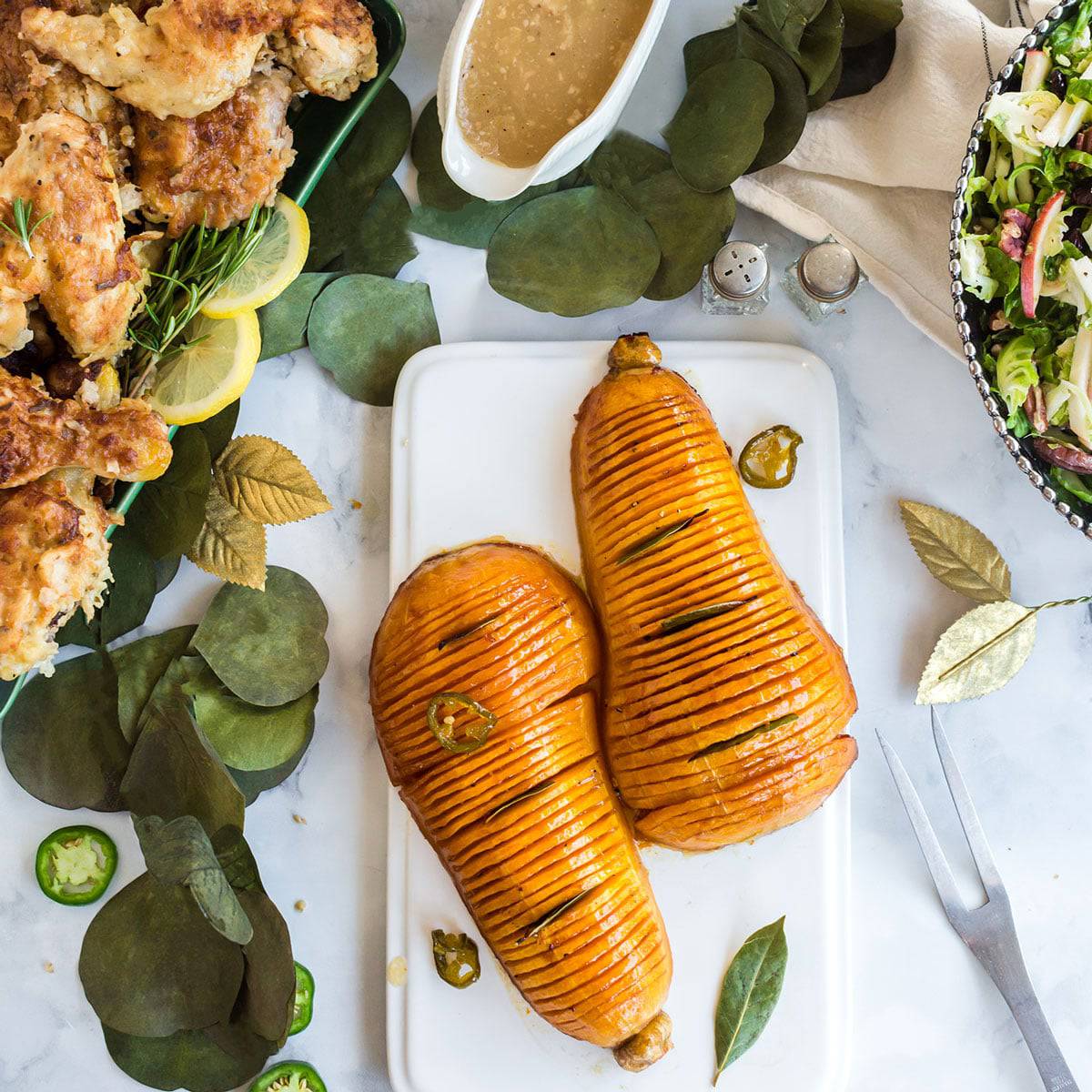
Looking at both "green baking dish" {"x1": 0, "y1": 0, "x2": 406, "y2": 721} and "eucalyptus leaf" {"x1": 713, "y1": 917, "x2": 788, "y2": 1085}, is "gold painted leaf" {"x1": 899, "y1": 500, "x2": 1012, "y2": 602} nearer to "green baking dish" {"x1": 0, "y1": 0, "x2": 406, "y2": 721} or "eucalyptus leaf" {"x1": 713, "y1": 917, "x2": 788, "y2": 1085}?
"eucalyptus leaf" {"x1": 713, "y1": 917, "x2": 788, "y2": 1085}

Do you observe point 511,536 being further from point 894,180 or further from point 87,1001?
point 87,1001

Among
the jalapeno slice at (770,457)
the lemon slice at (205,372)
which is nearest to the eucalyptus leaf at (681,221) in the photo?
the jalapeno slice at (770,457)

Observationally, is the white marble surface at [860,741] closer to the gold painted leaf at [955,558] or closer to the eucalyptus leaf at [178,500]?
the gold painted leaf at [955,558]

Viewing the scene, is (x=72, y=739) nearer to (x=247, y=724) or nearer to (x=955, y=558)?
(x=247, y=724)

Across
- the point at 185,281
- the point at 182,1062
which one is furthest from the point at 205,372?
the point at 182,1062

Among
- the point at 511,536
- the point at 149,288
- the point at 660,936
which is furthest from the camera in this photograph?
→ the point at 511,536

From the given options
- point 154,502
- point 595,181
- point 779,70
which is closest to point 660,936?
point 154,502
